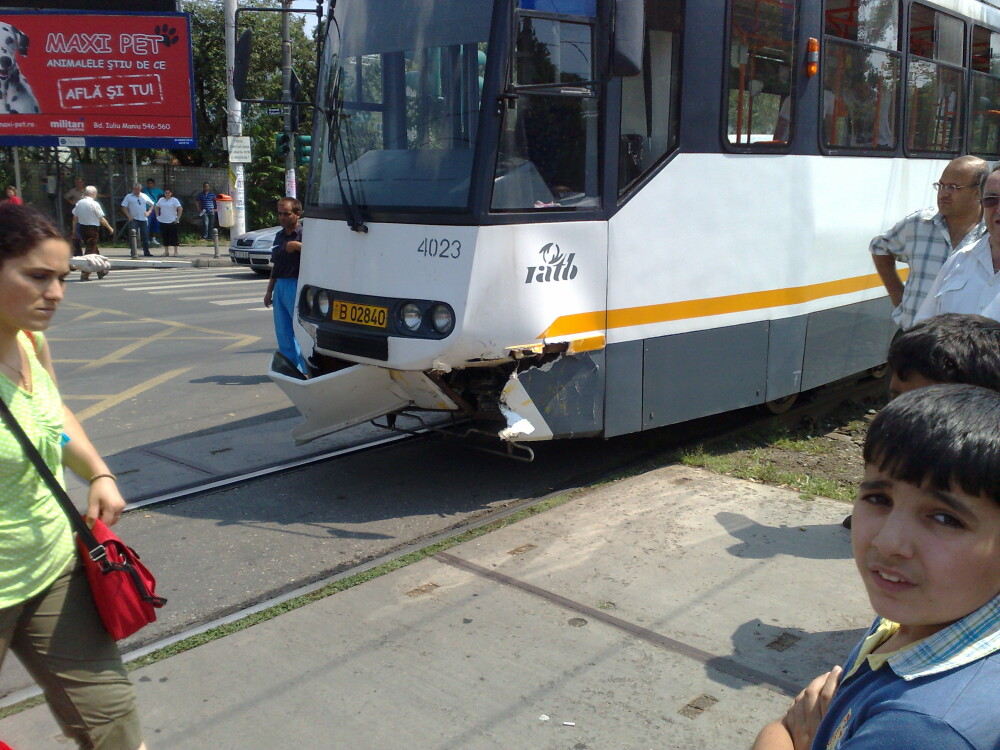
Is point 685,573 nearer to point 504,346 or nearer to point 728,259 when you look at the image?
point 504,346

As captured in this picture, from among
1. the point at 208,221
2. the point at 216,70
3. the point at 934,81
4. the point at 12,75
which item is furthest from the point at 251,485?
the point at 216,70

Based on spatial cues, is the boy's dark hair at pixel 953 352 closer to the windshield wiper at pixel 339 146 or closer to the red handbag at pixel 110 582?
the red handbag at pixel 110 582

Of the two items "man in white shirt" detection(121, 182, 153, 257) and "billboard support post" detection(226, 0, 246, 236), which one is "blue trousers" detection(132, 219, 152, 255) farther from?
"billboard support post" detection(226, 0, 246, 236)

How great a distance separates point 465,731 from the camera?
3.45m

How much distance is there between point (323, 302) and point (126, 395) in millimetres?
3669

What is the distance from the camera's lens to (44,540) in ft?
8.37

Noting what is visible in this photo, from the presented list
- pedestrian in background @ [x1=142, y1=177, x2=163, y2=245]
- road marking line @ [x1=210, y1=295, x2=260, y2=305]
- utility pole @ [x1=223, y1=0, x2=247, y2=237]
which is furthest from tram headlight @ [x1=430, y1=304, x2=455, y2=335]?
pedestrian in background @ [x1=142, y1=177, x2=163, y2=245]

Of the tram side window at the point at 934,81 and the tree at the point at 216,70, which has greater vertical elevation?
the tree at the point at 216,70

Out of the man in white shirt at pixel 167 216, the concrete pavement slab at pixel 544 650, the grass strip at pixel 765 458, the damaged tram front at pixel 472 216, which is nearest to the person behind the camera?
the concrete pavement slab at pixel 544 650

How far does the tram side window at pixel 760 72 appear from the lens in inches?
242

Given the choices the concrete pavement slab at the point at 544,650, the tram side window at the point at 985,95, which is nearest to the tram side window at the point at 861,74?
the tram side window at the point at 985,95

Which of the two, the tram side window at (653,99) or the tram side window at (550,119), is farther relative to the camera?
the tram side window at (653,99)

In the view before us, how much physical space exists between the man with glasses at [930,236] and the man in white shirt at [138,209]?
21357 mm

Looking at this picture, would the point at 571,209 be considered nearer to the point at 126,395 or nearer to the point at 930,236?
the point at 930,236
